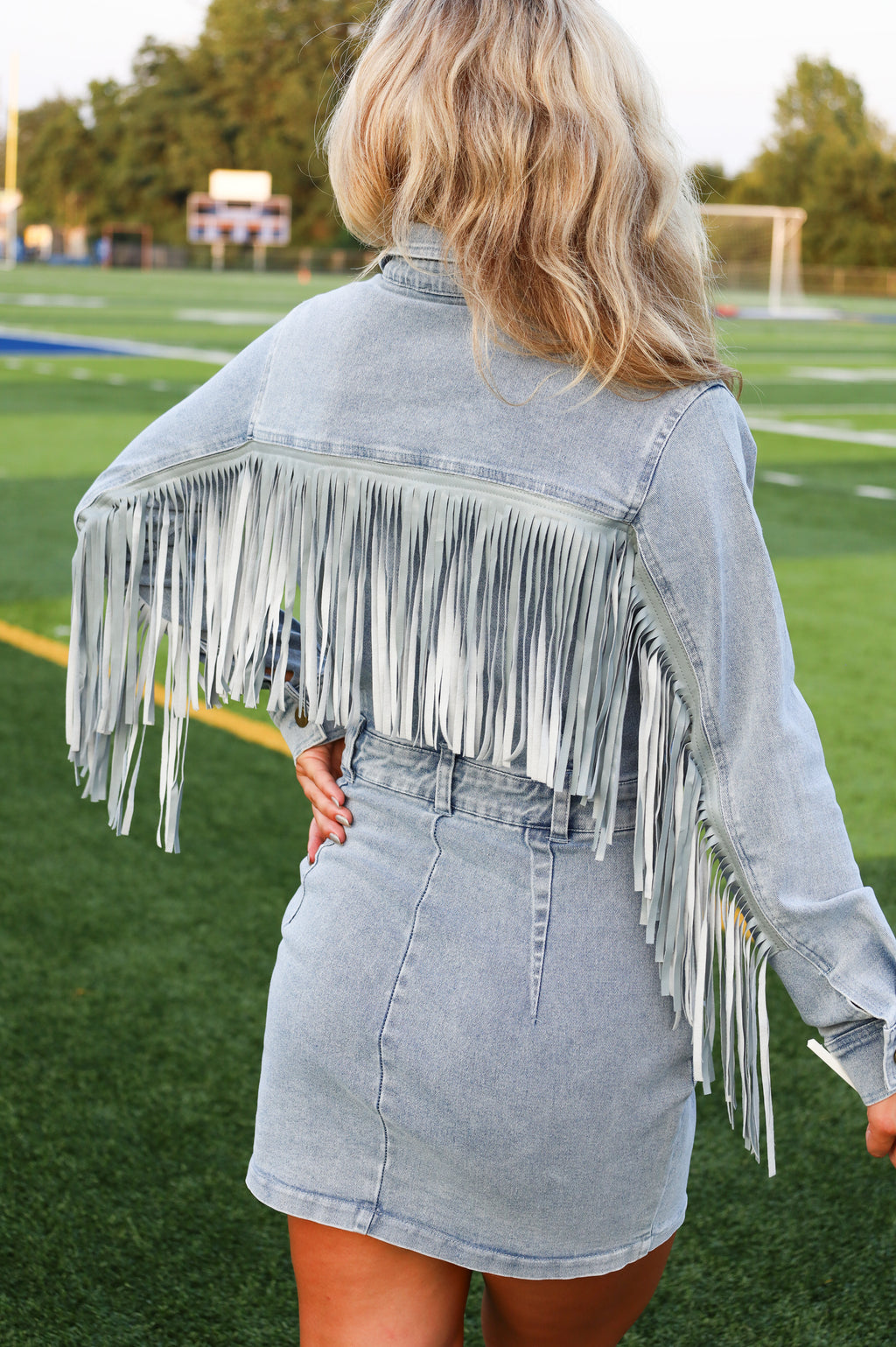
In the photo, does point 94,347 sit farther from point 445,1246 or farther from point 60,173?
point 60,173

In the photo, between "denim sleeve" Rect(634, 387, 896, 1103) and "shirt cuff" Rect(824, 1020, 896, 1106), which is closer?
"denim sleeve" Rect(634, 387, 896, 1103)

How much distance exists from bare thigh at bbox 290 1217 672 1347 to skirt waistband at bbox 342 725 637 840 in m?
0.43

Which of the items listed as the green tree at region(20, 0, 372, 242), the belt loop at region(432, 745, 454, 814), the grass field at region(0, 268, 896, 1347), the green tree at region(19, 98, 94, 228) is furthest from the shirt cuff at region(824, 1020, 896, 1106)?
the green tree at region(19, 98, 94, 228)

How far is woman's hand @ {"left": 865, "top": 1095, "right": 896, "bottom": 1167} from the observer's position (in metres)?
1.37

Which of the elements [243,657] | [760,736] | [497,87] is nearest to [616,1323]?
[760,736]

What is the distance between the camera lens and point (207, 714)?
558 centimetres

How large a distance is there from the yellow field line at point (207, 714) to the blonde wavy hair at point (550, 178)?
359cm

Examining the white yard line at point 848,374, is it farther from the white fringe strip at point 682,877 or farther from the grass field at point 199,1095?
the white fringe strip at point 682,877

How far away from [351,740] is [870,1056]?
590 mm

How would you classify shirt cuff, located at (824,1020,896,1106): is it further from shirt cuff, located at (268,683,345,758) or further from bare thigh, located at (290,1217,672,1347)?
shirt cuff, located at (268,683,345,758)

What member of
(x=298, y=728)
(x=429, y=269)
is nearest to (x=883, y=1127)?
(x=298, y=728)

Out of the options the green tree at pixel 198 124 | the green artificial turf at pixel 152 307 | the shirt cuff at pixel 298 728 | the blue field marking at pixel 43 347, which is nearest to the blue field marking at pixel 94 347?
the blue field marking at pixel 43 347

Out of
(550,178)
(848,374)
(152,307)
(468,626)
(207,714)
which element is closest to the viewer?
(550,178)

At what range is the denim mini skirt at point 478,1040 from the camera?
1345 millimetres
